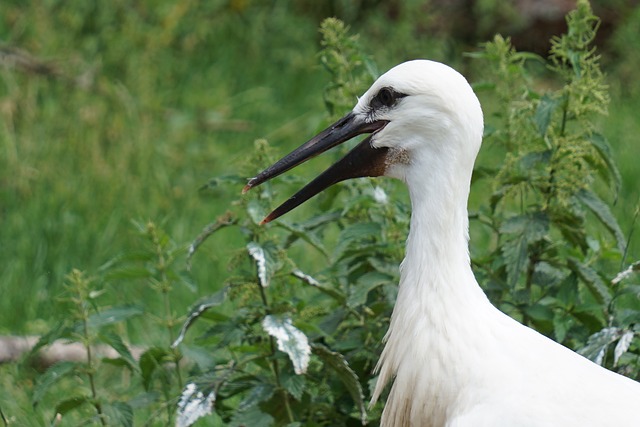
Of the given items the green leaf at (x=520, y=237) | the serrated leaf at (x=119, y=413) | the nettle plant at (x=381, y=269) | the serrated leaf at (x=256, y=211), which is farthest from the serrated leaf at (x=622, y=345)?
the serrated leaf at (x=119, y=413)

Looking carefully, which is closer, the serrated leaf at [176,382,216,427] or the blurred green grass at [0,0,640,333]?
the serrated leaf at [176,382,216,427]

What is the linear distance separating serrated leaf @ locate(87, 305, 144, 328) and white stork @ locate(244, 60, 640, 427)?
76cm

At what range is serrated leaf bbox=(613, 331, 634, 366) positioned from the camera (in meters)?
3.24

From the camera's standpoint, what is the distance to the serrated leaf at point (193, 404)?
3336mm

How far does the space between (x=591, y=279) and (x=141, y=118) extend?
3.35 meters

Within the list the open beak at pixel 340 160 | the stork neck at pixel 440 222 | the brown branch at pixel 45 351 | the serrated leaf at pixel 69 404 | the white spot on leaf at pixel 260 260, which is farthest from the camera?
the brown branch at pixel 45 351

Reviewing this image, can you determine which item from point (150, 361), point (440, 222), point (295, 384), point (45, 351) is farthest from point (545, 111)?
point (45, 351)

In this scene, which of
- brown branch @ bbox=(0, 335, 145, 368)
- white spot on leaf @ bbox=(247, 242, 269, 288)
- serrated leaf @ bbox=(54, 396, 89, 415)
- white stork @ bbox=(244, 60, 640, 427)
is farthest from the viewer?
brown branch @ bbox=(0, 335, 145, 368)

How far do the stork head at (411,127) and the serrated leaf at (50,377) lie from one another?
0.77m

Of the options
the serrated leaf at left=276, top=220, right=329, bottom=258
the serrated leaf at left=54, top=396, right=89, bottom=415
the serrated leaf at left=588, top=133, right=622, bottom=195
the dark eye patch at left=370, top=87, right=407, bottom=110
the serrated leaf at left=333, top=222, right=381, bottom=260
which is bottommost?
the serrated leaf at left=54, top=396, right=89, bottom=415

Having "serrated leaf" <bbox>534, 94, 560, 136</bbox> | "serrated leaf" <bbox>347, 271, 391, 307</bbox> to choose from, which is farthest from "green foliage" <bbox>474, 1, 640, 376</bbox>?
"serrated leaf" <bbox>347, 271, 391, 307</bbox>

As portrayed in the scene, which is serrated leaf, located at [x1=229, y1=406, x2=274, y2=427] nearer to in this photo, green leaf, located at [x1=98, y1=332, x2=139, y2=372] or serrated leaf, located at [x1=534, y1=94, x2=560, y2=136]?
green leaf, located at [x1=98, y1=332, x2=139, y2=372]

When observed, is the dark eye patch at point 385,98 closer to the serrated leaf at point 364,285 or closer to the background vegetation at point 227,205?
the background vegetation at point 227,205

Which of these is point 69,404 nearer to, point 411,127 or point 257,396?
point 257,396
